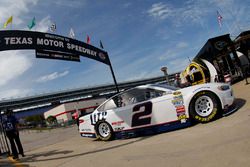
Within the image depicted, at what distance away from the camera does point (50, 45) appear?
11.8m

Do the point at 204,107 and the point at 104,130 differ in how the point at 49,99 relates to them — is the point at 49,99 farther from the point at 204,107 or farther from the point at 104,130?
the point at 204,107

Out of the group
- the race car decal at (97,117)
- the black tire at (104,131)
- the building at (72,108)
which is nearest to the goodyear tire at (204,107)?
the black tire at (104,131)

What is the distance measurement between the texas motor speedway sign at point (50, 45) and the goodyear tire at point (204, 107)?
7.36 m

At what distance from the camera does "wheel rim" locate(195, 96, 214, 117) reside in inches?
272

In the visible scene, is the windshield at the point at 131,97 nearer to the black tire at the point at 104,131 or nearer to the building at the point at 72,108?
the black tire at the point at 104,131

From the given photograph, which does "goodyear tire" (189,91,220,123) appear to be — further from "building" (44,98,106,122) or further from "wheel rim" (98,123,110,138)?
"building" (44,98,106,122)

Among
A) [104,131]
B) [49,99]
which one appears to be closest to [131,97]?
[104,131]

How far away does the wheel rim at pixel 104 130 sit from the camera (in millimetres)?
8399

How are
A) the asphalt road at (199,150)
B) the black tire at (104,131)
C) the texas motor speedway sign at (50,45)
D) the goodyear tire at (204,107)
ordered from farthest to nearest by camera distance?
the texas motor speedway sign at (50,45), the black tire at (104,131), the goodyear tire at (204,107), the asphalt road at (199,150)

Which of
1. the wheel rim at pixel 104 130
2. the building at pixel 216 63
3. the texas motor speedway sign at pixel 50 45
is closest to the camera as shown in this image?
the wheel rim at pixel 104 130

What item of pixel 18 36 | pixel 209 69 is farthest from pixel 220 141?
pixel 209 69

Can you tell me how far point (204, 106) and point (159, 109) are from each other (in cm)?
125

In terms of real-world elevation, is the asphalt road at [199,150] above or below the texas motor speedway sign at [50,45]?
below

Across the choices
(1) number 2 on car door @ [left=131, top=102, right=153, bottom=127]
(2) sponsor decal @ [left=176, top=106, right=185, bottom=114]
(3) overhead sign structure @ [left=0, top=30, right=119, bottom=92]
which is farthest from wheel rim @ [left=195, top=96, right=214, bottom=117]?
(3) overhead sign structure @ [left=0, top=30, right=119, bottom=92]
